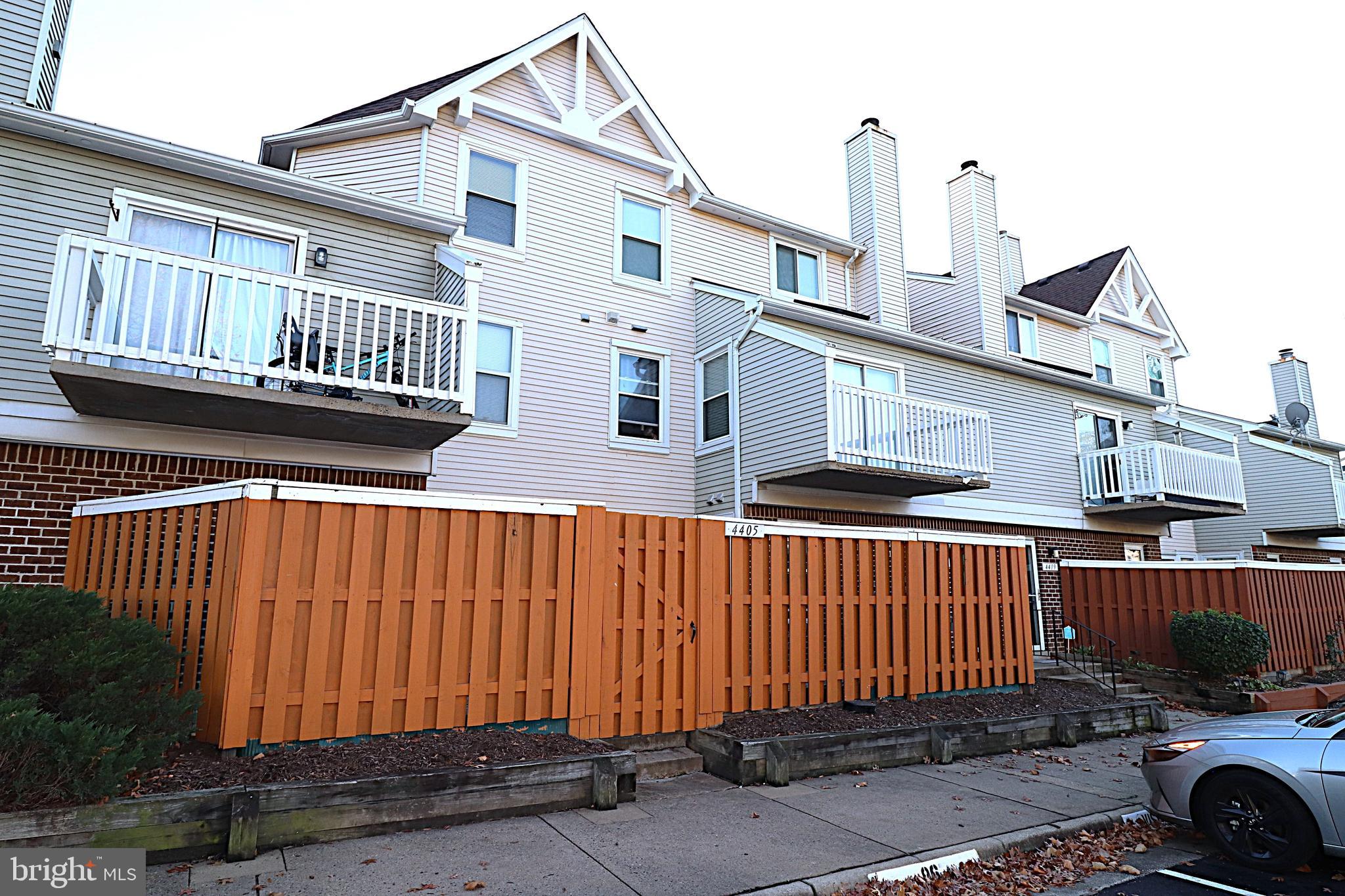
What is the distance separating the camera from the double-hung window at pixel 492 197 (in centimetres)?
1245

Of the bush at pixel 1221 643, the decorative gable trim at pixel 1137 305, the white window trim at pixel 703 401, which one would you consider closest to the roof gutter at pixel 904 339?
the white window trim at pixel 703 401

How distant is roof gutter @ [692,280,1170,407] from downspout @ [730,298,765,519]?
0.38 metres

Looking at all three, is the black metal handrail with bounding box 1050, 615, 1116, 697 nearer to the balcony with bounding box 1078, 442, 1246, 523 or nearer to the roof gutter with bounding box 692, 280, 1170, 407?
the balcony with bounding box 1078, 442, 1246, 523

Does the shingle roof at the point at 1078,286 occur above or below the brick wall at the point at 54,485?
above

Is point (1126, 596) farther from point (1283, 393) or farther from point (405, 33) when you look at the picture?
point (1283, 393)

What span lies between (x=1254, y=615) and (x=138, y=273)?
18030mm

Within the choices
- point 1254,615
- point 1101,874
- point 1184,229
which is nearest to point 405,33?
point 1101,874

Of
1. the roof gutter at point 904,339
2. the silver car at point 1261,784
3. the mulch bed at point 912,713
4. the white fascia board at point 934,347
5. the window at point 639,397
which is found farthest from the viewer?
the white fascia board at point 934,347

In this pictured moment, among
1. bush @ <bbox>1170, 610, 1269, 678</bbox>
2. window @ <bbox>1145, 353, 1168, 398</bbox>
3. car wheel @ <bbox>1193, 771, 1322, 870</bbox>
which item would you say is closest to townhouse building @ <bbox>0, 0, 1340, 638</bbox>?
window @ <bbox>1145, 353, 1168, 398</bbox>

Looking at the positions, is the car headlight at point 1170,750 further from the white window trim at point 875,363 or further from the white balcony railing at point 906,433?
the white window trim at point 875,363

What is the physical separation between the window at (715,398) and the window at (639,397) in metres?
0.75

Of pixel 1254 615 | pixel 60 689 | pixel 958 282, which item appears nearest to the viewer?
pixel 60 689

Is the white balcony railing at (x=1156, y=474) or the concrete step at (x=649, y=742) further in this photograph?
the white balcony railing at (x=1156, y=474)

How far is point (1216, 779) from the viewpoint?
5789 millimetres
